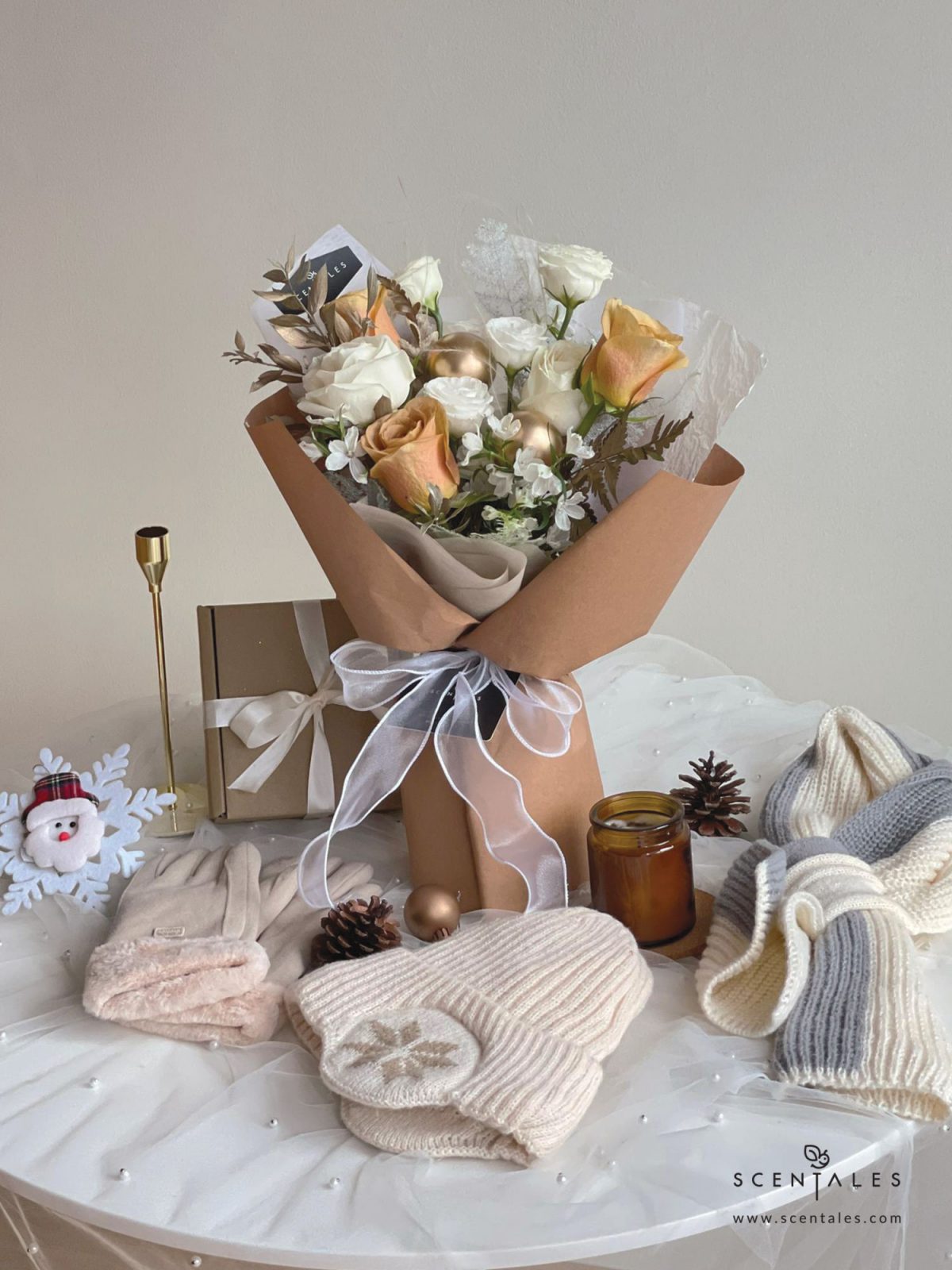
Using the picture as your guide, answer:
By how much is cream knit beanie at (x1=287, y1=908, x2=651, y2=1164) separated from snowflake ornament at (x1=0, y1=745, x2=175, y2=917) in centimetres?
25

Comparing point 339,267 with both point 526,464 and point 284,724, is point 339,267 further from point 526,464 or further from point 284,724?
point 284,724

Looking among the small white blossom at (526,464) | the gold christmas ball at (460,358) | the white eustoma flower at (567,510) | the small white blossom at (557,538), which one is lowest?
the small white blossom at (557,538)

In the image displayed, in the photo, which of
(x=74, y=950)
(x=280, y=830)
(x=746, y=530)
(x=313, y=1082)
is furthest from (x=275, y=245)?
(x=313, y=1082)

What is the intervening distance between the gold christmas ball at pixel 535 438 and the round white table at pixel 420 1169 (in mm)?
415

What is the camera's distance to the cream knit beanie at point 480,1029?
780 mm

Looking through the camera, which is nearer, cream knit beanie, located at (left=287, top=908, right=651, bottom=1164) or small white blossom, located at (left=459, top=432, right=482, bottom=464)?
cream knit beanie, located at (left=287, top=908, right=651, bottom=1164)

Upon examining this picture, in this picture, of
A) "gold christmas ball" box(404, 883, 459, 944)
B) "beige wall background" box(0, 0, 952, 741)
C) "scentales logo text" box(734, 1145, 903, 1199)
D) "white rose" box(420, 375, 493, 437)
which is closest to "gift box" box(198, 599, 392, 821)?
"gold christmas ball" box(404, 883, 459, 944)

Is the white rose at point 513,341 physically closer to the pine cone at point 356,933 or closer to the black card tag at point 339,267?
the black card tag at point 339,267

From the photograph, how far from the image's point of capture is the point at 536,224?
2049 millimetres

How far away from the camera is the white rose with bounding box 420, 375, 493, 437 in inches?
37.6

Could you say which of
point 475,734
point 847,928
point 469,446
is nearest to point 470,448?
point 469,446

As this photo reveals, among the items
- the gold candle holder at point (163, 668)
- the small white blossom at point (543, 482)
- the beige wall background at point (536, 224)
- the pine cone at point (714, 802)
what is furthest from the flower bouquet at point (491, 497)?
the beige wall background at point (536, 224)

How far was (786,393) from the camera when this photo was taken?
2152 millimetres

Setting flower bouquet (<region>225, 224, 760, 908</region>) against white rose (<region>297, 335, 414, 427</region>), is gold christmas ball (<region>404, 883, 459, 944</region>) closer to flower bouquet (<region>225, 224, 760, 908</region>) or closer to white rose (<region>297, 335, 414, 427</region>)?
flower bouquet (<region>225, 224, 760, 908</region>)
